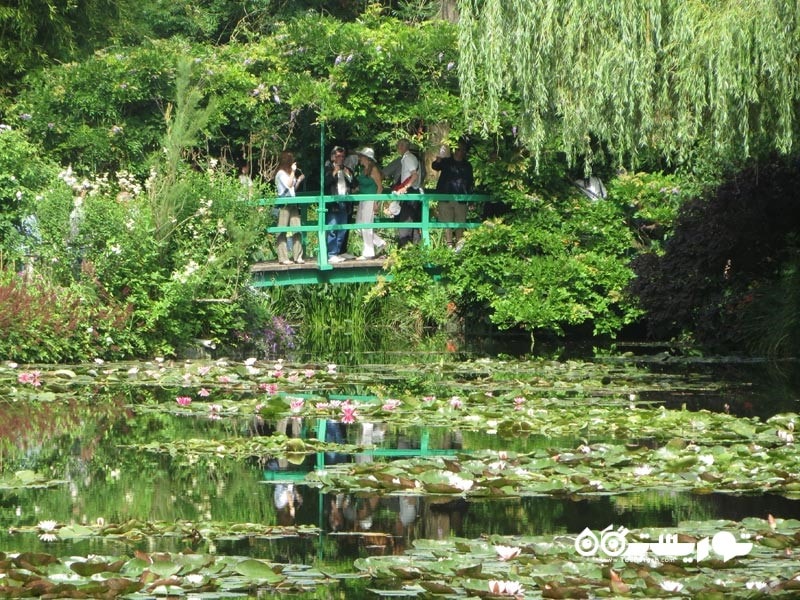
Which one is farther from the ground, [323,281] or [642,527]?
[323,281]

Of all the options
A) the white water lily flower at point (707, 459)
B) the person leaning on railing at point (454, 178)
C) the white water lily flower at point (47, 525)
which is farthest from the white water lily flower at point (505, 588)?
the person leaning on railing at point (454, 178)

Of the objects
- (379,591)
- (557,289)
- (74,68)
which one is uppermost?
(74,68)

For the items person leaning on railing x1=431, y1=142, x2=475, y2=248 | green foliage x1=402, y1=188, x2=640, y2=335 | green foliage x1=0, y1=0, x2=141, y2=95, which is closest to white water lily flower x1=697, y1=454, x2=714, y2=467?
green foliage x1=402, y1=188, x2=640, y2=335

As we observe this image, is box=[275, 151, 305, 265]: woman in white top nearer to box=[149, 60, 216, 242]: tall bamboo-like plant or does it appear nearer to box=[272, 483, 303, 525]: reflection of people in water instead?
box=[149, 60, 216, 242]: tall bamboo-like plant

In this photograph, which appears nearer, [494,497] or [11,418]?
[494,497]

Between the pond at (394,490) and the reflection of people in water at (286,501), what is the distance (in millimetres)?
21

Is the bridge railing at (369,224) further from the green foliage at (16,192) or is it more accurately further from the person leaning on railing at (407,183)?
the green foliage at (16,192)

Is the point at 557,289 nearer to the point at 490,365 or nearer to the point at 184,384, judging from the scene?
the point at 490,365

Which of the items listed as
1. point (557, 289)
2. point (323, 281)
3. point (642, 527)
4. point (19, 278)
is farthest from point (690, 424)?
point (323, 281)

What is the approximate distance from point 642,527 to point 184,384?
273 inches

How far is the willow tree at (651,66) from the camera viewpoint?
13055mm

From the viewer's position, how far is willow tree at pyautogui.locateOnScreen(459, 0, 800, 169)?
13.1 metres

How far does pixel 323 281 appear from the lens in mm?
20844
